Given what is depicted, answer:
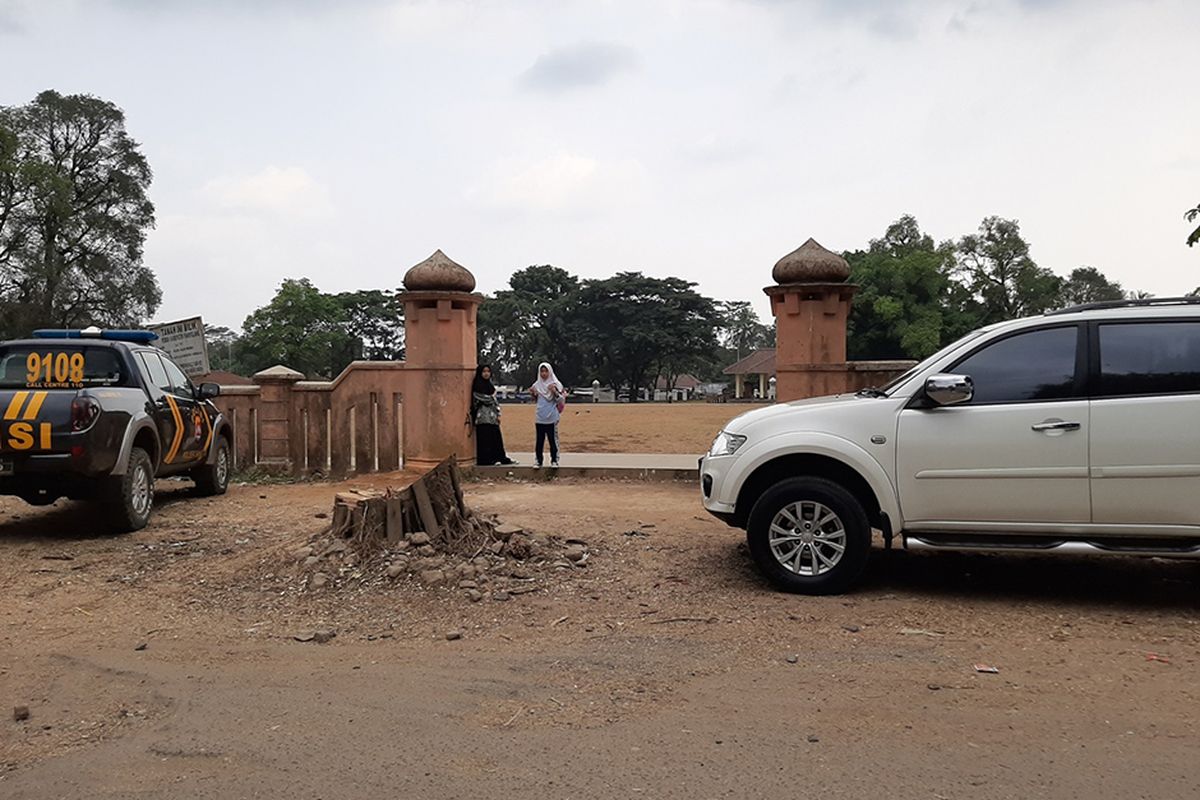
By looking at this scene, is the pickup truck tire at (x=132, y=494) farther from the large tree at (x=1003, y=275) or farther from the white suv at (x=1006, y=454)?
the large tree at (x=1003, y=275)

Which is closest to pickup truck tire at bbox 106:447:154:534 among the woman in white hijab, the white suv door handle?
the woman in white hijab

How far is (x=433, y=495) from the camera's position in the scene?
6.83 meters

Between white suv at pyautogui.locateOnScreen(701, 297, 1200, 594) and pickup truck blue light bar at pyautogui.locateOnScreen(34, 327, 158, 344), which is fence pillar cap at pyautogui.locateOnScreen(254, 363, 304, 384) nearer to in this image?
pickup truck blue light bar at pyautogui.locateOnScreen(34, 327, 158, 344)

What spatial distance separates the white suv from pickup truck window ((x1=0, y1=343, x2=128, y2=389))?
6294 millimetres

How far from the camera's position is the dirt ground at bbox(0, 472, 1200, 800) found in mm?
3445

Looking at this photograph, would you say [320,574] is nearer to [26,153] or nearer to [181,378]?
[181,378]

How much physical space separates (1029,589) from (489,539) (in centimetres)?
369

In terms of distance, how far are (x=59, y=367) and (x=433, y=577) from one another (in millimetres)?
5065

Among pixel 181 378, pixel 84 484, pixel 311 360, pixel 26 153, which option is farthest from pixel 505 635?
pixel 311 360

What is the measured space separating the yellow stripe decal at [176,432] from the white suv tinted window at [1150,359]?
852cm

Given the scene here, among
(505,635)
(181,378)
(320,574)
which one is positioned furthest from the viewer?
(181,378)

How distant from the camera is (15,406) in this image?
306 inches

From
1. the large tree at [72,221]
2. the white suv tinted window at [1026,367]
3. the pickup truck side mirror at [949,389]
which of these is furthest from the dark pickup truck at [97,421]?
the large tree at [72,221]

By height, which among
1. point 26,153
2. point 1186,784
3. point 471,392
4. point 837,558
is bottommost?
point 1186,784
